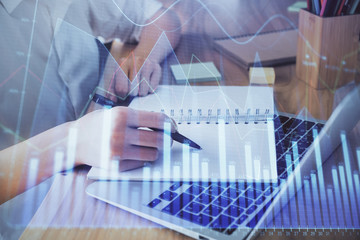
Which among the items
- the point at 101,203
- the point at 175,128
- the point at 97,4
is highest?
the point at 97,4

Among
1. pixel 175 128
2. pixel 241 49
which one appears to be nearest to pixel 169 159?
pixel 175 128

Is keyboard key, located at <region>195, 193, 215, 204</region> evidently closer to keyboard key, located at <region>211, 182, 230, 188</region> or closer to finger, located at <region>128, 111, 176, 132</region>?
keyboard key, located at <region>211, 182, 230, 188</region>

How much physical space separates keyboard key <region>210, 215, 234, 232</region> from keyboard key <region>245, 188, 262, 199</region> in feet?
0.15

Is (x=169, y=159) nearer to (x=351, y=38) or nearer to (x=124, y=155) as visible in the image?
(x=124, y=155)

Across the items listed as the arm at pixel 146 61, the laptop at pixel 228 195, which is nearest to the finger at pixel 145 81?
the arm at pixel 146 61

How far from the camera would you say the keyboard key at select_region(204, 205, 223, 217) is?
0.40 m

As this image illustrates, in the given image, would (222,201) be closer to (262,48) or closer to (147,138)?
(147,138)

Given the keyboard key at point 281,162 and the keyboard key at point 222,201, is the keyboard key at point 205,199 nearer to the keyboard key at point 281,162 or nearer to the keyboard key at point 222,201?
the keyboard key at point 222,201

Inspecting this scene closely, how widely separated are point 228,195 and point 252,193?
3cm

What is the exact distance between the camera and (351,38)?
2.19ft

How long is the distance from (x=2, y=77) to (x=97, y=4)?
0.20 m

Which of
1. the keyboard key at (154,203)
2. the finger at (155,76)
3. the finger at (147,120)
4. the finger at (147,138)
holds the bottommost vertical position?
the keyboard key at (154,203)

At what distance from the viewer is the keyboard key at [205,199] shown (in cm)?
41

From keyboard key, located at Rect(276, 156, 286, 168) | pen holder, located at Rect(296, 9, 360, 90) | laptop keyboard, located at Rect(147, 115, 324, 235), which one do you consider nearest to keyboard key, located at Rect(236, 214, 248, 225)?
laptop keyboard, located at Rect(147, 115, 324, 235)
